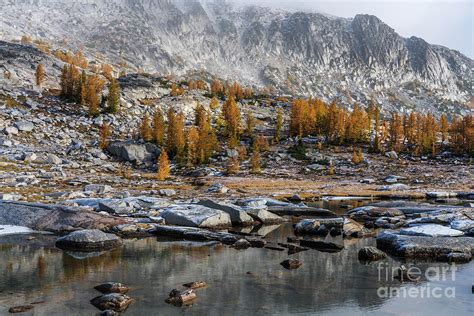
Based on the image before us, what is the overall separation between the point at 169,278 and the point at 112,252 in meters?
8.52

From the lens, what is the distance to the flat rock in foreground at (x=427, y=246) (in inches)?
1185

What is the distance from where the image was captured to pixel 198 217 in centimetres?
4200

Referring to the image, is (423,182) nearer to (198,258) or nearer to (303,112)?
(303,112)

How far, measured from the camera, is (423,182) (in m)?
101

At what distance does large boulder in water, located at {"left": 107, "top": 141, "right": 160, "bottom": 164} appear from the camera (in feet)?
380

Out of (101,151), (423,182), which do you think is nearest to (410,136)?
(423,182)

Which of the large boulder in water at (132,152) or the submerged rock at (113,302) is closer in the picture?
the submerged rock at (113,302)

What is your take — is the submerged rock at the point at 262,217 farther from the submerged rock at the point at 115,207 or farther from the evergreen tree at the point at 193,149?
the evergreen tree at the point at 193,149

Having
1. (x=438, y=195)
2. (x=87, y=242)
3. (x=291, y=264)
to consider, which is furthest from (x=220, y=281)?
(x=438, y=195)

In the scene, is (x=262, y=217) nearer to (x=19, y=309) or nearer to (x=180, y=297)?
(x=180, y=297)

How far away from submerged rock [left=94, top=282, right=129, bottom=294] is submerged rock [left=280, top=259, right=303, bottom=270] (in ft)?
34.2

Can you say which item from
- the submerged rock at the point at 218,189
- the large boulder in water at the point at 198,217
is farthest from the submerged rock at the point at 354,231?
the submerged rock at the point at 218,189

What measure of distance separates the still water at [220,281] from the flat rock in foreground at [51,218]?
5.70m

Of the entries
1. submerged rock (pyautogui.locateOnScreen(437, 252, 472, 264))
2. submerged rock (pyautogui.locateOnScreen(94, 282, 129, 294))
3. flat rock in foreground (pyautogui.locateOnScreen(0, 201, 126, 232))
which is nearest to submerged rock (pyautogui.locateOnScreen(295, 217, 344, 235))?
submerged rock (pyautogui.locateOnScreen(437, 252, 472, 264))
